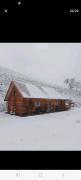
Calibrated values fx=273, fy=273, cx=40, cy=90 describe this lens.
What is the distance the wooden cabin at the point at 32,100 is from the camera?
3.33 feet

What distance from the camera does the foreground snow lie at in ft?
3.19

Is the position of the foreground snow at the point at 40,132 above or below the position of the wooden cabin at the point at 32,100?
below

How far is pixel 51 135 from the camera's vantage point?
3.23ft

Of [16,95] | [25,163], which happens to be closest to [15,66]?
[16,95]

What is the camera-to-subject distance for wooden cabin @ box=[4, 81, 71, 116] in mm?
1016

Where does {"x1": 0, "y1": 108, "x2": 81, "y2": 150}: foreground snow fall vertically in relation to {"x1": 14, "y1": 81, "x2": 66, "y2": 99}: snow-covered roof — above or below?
below

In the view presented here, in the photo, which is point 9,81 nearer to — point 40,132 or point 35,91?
point 35,91

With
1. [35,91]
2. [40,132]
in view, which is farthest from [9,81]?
[40,132]

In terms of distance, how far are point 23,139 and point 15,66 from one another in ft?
0.88

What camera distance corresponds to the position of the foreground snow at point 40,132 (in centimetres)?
97

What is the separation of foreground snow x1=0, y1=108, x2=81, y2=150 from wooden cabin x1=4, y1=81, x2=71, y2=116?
30 mm

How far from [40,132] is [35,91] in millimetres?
159
